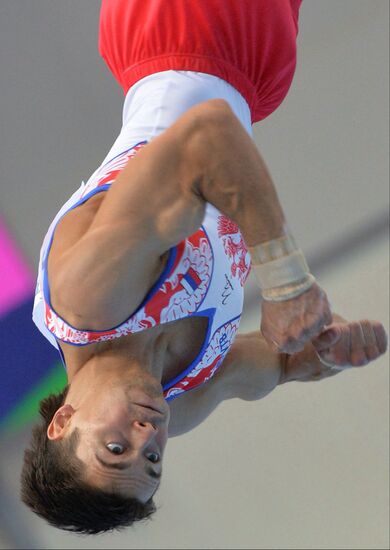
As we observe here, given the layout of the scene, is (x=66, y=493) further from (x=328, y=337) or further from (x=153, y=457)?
(x=328, y=337)

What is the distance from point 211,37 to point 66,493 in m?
0.56

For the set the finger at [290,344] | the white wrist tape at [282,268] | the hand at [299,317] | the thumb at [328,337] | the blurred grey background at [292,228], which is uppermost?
the white wrist tape at [282,268]

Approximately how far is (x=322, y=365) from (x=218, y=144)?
49 cm

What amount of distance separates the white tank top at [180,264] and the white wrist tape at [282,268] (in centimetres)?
12

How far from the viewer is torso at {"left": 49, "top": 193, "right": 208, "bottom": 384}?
100cm

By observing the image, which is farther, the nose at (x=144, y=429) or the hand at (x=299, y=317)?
the nose at (x=144, y=429)

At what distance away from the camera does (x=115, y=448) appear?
Answer: 1043 millimetres

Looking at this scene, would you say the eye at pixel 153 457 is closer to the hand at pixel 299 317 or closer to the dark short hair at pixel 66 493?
the dark short hair at pixel 66 493

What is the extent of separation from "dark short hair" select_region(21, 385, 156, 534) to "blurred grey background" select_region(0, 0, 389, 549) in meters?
0.62

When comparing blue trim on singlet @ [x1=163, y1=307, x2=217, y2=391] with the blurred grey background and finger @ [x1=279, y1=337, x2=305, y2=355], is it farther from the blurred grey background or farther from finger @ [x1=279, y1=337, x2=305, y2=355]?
the blurred grey background

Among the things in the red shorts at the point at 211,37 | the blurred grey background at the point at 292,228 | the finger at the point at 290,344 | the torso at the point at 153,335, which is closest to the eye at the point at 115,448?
the torso at the point at 153,335

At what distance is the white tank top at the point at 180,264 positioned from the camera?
3.36 feet

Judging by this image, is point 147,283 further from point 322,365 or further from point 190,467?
point 190,467

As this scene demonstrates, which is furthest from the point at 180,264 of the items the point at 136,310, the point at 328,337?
the point at 328,337
